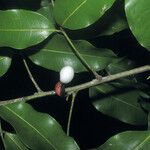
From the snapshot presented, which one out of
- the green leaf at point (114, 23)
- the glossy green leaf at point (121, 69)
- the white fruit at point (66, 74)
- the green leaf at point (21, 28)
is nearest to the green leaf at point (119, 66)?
the glossy green leaf at point (121, 69)

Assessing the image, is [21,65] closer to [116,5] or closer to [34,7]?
[34,7]

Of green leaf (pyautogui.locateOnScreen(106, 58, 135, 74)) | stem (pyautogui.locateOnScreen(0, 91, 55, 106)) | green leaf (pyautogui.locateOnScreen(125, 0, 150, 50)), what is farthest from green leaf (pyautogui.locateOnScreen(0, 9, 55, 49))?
green leaf (pyautogui.locateOnScreen(106, 58, 135, 74))

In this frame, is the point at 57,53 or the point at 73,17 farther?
the point at 57,53

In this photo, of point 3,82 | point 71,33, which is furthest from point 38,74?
point 71,33

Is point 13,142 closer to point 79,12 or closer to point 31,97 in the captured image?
point 31,97

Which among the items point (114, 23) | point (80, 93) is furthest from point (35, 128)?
point (80, 93)
